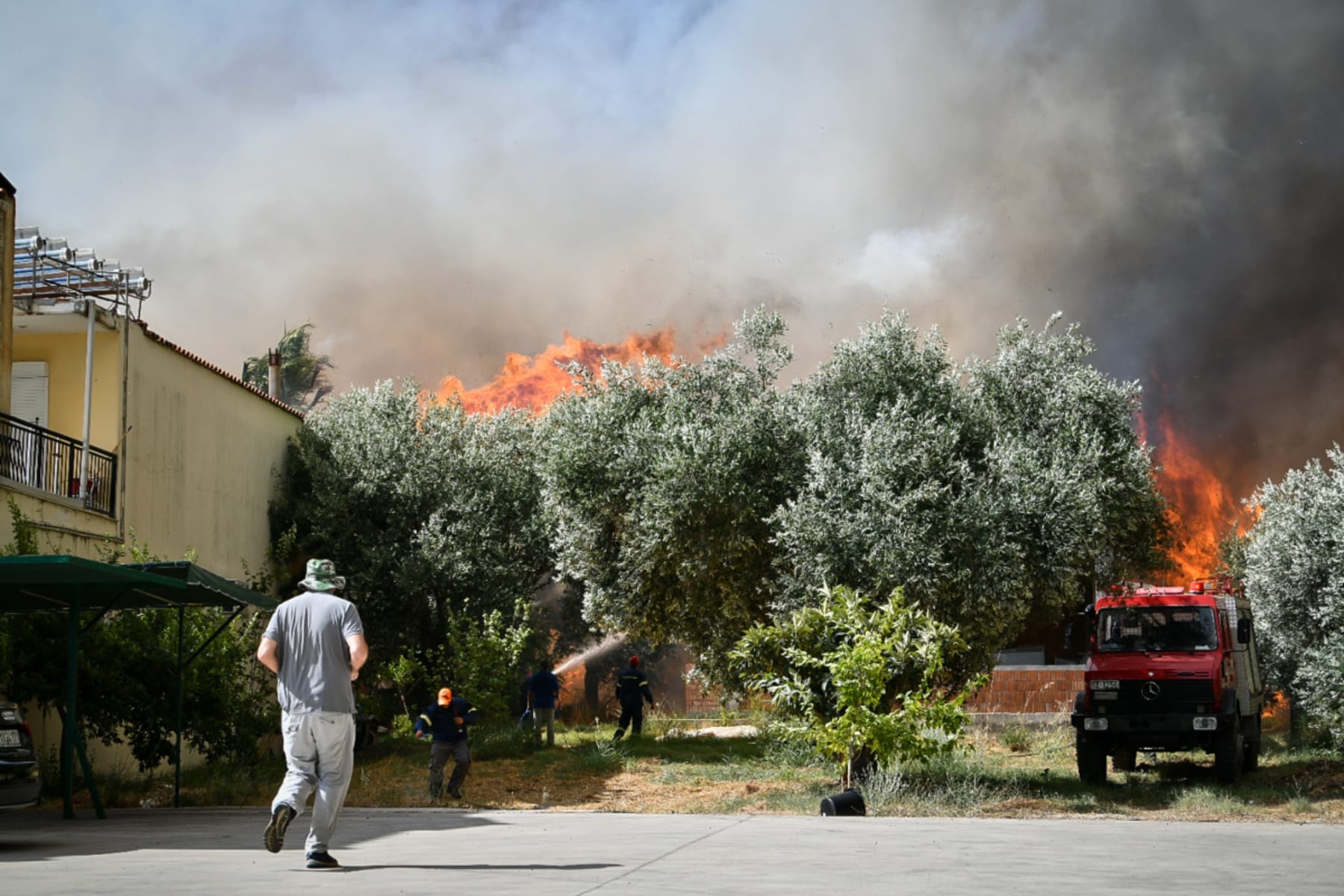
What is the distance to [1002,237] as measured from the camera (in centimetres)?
7650

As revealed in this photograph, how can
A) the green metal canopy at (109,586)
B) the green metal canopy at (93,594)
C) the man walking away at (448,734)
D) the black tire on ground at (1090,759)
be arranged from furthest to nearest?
the black tire on ground at (1090,759) → the man walking away at (448,734) → the green metal canopy at (93,594) → the green metal canopy at (109,586)

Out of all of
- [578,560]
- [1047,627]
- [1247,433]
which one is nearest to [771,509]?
[578,560]

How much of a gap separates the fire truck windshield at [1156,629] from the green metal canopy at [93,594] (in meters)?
12.2

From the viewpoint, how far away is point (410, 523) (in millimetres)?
30219

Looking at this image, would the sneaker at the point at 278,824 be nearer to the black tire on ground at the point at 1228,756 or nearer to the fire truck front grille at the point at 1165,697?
the fire truck front grille at the point at 1165,697

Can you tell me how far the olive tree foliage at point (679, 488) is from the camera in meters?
22.2

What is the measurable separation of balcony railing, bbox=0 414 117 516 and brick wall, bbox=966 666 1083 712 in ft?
63.8

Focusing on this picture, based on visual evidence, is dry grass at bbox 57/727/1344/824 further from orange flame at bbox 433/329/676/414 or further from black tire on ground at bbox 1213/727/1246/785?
orange flame at bbox 433/329/676/414

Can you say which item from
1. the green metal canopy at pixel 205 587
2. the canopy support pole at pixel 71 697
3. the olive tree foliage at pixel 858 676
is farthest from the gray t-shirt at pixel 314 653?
the olive tree foliage at pixel 858 676

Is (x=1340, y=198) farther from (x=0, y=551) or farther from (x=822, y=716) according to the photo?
(x=0, y=551)

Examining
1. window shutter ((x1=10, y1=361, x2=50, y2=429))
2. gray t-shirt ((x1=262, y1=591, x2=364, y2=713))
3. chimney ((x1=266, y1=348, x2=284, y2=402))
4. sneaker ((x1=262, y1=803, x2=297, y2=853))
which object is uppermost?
chimney ((x1=266, y1=348, x2=284, y2=402))

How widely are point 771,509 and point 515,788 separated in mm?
6474

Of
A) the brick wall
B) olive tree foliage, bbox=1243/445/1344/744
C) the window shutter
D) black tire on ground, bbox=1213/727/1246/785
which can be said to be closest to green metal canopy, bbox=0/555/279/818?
the window shutter

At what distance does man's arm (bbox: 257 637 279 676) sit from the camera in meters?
8.20
